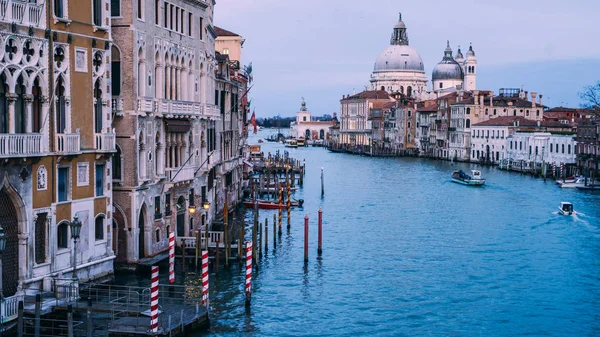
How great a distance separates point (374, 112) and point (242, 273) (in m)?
94.7

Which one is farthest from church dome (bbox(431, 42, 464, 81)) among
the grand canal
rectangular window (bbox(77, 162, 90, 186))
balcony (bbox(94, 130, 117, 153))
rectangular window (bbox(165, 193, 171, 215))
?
rectangular window (bbox(77, 162, 90, 186))

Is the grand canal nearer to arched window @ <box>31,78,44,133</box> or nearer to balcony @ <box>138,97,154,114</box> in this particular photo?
balcony @ <box>138,97,154,114</box>

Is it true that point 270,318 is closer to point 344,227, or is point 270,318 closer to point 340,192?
point 344,227

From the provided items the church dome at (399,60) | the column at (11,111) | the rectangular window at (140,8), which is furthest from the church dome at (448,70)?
the column at (11,111)

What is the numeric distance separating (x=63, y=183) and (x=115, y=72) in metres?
3.85

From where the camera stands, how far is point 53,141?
1552 cm

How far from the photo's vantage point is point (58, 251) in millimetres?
15836

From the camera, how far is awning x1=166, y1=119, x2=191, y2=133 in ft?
69.3

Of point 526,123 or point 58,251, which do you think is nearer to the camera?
point 58,251

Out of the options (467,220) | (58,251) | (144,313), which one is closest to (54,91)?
(58,251)

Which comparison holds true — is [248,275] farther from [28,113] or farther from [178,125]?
[28,113]

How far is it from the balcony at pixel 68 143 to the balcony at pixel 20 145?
592 millimetres

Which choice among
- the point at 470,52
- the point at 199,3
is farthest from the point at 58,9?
the point at 470,52

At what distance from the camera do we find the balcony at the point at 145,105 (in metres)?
19.3
